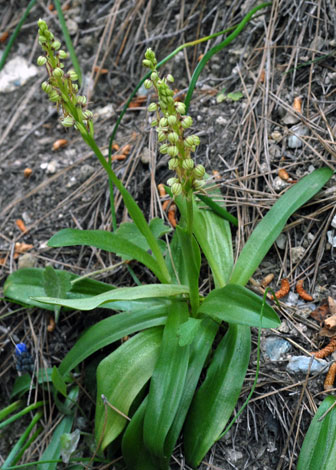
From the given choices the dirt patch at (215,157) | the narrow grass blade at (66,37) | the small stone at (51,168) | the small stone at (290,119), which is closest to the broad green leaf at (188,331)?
the dirt patch at (215,157)

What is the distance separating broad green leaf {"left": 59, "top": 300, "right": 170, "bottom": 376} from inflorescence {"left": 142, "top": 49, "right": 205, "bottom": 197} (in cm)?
62

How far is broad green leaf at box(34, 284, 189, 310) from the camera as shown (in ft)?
5.50

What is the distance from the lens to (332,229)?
81.3 inches

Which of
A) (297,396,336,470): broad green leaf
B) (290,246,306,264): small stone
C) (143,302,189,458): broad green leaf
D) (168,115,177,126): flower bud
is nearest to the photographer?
(168,115,177,126): flower bud

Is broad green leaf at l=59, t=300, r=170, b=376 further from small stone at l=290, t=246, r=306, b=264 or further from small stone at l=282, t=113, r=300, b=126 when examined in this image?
small stone at l=282, t=113, r=300, b=126

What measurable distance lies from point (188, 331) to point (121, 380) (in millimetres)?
363

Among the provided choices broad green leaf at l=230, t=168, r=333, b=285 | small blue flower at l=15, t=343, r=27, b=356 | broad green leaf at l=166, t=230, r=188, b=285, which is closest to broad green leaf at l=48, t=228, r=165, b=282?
broad green leaf at l=166, t=230, r=188, b=285

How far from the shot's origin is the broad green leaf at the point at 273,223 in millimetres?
1986

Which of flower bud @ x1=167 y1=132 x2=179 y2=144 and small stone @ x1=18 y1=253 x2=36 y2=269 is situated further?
small stone @ x1=18 y1=253 x2=36 y2=269

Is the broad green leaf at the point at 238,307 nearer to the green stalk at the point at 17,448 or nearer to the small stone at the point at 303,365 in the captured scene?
the small stone at the point at 303,365

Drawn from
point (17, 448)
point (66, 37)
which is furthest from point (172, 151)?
point (66, 37)

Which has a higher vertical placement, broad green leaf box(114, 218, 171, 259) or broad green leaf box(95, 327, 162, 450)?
broad green leaf box(114, 218, 171, 259)

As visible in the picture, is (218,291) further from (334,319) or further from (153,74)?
(153,74)

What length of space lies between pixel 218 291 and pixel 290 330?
35 cm
